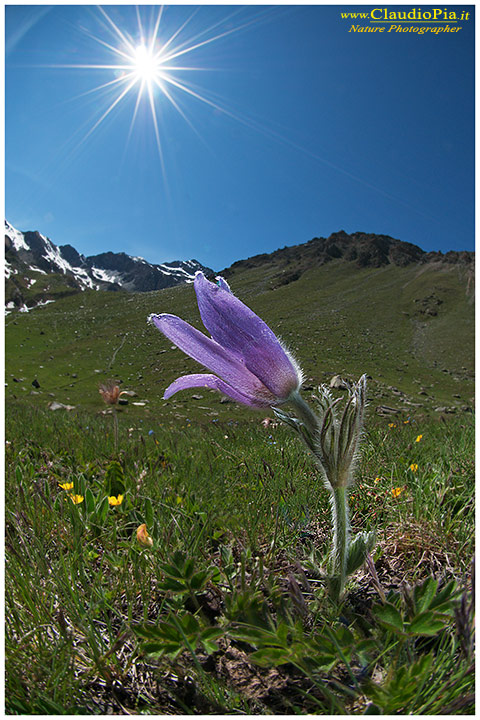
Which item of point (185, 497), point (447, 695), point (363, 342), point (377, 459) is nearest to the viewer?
point (447, 695)

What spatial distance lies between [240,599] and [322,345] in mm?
21997

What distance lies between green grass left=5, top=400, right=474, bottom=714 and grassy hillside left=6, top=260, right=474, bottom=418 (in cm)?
226

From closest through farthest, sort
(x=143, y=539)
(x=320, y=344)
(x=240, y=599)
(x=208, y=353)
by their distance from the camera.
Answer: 1. (x=240, y=599)
2. (x=208, y=353)
3. (x=143, y=539)
4. (x=320, y=344)

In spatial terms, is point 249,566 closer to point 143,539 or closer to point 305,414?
point 143,539

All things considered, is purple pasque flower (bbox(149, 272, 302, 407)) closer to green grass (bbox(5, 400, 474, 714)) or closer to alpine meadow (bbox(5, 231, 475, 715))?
alpine meadow (bbox(5, 231, 475, 715))

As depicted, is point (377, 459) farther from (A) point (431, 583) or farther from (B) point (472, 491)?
(A) point (431, 583)

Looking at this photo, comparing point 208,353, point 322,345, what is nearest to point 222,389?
point 208,353

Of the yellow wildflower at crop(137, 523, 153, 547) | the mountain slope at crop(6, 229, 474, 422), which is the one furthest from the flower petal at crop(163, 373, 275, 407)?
the mountain slope at crop(6, 229, 474, 422)

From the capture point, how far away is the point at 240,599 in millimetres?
1229

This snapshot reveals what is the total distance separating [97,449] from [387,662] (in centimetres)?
300

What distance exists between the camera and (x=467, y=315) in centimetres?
4491

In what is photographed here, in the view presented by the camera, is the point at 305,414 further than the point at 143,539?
No

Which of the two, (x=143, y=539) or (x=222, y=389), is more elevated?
(x=222, y=389)

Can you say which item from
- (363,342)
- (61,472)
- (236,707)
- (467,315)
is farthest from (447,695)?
(467,315)
